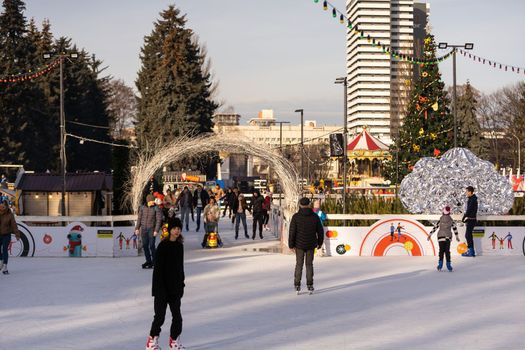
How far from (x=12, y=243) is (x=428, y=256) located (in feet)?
35.6

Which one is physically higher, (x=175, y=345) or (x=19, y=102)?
(x=19, y=102)

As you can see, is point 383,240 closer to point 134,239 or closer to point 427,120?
point 134,239

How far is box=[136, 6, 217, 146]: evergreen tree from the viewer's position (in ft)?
208

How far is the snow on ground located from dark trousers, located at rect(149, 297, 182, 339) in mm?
484

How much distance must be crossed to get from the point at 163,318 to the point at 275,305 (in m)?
3.99

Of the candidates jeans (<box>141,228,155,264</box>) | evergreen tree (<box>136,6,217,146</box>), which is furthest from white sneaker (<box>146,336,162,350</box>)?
evergreen tree (<box>136,6,217,146</box>)

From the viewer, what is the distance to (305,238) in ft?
48.8

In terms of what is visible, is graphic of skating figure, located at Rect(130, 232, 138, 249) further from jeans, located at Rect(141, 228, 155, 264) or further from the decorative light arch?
jeans, located at Rect(141, 228, 155, 264)

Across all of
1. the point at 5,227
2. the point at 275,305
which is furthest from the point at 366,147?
the point at 275,305

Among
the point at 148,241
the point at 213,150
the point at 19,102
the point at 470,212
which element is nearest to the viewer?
the point at 148,241

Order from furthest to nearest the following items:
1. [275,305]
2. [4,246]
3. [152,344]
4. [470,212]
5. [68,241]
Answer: [68,241], [470,212], [4,246], [275,305], [152,344]

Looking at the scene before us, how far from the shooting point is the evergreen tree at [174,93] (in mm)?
63344

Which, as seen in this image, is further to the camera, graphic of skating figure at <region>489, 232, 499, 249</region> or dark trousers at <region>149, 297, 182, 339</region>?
graphic of skating figure at <region>489, 232, 499, 249</region>

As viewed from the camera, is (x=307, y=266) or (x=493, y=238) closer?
(x=307, y=266)
